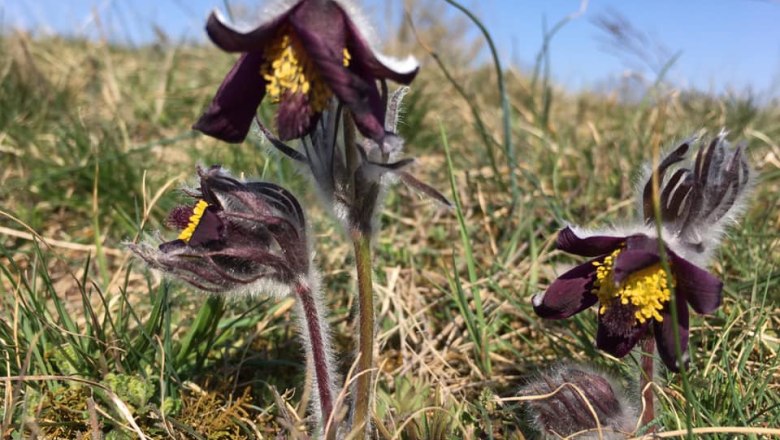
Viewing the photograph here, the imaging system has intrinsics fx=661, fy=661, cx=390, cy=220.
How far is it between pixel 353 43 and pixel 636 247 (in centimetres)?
85

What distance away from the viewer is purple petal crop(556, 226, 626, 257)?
1676mm

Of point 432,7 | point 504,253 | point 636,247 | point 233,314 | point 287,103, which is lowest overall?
Result: point 233,314

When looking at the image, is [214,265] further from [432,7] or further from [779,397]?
[432,7]

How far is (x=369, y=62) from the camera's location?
1433 mm

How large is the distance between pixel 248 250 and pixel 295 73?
1.61 feet

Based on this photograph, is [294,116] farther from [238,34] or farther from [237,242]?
[237,242]

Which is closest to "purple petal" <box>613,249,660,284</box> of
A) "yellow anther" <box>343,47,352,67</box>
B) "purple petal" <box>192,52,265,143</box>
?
"yellow anther" <box>343,47,352,67</box>

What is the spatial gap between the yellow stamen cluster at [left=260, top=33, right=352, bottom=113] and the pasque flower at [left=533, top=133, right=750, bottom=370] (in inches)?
28.8

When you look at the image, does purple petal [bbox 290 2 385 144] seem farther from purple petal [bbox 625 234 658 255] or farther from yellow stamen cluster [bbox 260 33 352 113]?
purple petal [bbox 625 234 658 255]

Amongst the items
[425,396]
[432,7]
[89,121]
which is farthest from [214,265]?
[432,7]

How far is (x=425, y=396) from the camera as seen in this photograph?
220 cm

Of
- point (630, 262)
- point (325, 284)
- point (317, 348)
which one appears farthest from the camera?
point (325, 284)

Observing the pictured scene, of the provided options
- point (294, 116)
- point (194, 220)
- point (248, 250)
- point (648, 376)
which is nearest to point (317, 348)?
point (248, 250)

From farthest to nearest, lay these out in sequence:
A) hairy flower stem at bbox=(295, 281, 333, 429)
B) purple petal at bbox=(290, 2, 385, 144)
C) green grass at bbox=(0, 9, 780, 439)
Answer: green grass at bbox=(0, 9, 780, 439) → hairy flower stem at bbox=(295, 281, 333, 429) → purple petal at bbox=(290, 2, 385, 144)
